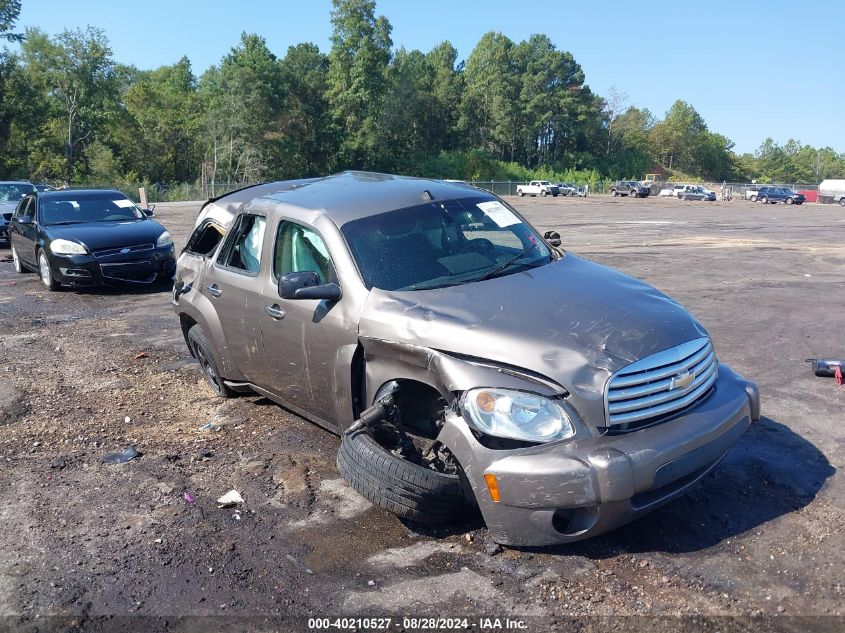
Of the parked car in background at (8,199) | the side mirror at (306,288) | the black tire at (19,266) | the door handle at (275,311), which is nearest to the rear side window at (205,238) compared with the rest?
the door handle at (275,311)

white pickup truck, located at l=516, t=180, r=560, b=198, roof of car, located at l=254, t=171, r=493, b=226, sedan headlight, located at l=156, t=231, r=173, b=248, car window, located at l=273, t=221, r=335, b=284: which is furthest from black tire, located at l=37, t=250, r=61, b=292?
white pickup truck, located at l=516, t=180, r=560, b=198

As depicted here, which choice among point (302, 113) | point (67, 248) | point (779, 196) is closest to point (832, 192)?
point (779, 196)

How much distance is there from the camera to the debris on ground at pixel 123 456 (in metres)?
Result: 5.11

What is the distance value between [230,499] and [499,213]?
267cm

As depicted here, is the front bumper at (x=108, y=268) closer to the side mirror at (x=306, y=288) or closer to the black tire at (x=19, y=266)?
the black tire at (x=19, y=266)

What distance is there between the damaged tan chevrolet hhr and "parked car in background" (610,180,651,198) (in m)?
70.9

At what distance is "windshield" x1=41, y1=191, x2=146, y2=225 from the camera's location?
12.9 m

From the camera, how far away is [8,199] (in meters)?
20.6

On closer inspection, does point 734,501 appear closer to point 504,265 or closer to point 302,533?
point 504,265

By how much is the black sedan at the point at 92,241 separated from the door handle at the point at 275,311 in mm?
7883

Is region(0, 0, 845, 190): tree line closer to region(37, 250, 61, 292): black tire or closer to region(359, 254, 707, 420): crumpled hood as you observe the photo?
region(37, 250, 61, 292): black tire

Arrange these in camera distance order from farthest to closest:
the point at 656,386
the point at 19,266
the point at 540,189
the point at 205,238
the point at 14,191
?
1. the point at 540,189
2. the point at 14,191
3. the point at 19,266
4. the point at 205,238
5. the point at 656,386

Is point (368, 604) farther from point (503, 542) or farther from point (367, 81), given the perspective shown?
point (367, 81)

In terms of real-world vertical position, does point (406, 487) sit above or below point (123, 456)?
above
